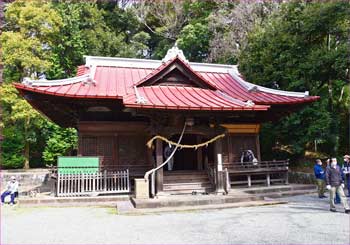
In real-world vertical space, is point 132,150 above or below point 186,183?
above

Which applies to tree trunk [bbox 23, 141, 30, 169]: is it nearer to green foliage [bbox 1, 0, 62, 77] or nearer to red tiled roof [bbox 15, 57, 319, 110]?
green foliage [bbox 1, 0, 62, 77]

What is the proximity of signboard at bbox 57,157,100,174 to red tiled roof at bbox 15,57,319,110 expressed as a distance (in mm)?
2400

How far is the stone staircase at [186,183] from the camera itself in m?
12.3

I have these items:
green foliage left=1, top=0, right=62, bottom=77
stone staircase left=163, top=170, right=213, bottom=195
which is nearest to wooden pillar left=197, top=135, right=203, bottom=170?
stone staircase left=163, top=170, right=213, bottom=195

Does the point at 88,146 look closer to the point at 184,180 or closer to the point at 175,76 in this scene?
the point at 184,180

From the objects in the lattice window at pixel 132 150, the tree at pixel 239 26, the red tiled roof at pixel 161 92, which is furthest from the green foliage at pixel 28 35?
the lattice window at pixel 132 150

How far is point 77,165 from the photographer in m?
11.6

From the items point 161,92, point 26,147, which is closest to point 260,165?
point 161,92

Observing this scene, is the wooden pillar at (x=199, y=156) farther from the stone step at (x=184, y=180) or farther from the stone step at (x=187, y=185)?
the stone step at (x=187, y=185)

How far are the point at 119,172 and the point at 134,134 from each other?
2101 millimetres

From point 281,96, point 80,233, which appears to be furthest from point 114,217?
point 281,96

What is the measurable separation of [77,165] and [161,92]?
14.5 ft

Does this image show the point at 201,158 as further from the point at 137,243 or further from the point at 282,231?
the point at 137,243

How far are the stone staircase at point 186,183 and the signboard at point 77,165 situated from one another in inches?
114
